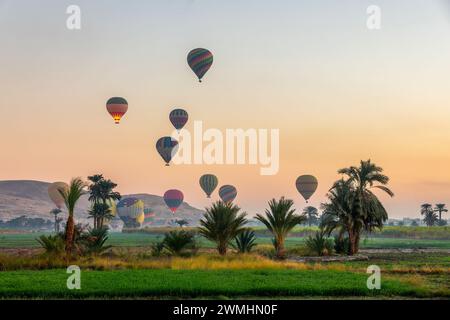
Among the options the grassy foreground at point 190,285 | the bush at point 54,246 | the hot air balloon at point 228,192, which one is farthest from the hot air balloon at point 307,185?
the grassy foreground at point 190,285

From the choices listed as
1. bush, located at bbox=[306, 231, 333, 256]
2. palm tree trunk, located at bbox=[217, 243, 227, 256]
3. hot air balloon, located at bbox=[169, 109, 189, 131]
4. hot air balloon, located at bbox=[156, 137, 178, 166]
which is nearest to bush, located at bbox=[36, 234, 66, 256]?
palm tree trunk, located at bbox=[217, 243, 227, 256]

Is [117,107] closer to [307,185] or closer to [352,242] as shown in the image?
[307,185]

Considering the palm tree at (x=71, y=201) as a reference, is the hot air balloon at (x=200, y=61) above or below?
above

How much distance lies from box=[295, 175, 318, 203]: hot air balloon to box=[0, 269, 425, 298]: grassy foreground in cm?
9165

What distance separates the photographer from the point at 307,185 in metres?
118

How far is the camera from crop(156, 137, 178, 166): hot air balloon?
362 ft

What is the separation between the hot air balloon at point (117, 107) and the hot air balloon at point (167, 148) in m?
20.7

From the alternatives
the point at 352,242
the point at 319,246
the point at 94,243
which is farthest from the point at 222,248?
the point at 352,242

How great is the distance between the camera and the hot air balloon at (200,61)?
274 ft

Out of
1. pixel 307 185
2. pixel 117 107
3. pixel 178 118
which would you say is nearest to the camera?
pixel 117 107

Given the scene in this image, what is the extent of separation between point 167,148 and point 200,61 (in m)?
30.3

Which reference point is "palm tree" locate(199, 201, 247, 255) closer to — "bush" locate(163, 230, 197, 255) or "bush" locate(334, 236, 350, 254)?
"bush" locate(163, 230, 197, 255)

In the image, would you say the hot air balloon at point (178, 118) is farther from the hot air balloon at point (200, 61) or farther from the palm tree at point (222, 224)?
the palm tree at point (222, 224)

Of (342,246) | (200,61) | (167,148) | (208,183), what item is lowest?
(342,246)
